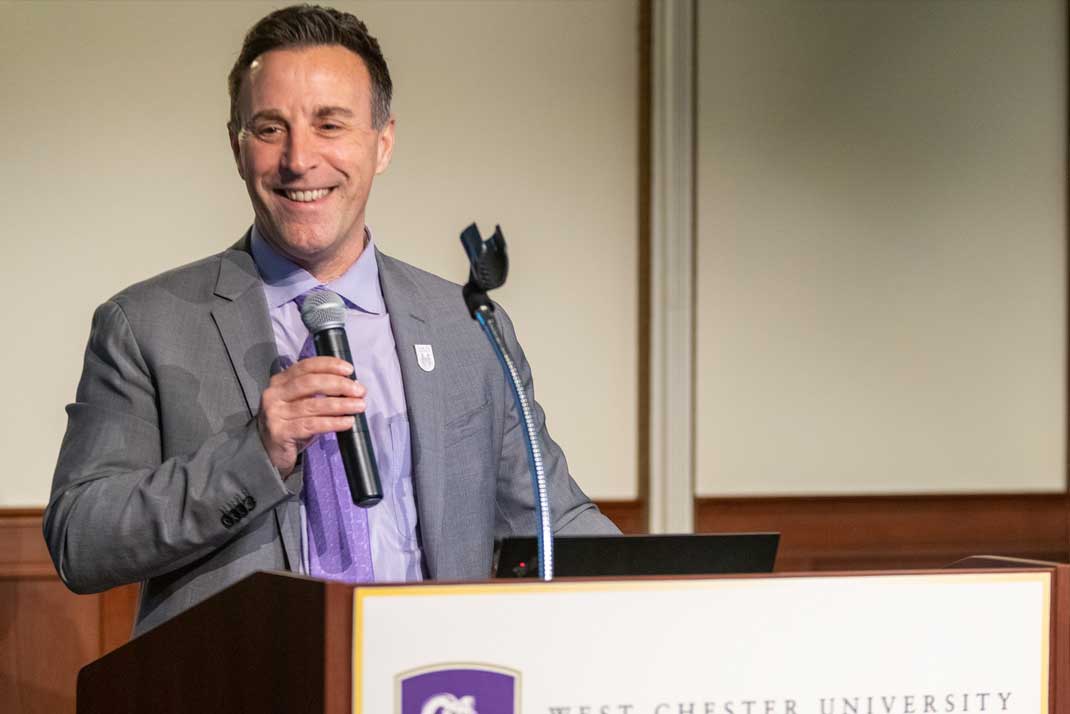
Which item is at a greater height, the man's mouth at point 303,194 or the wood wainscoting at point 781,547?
the man's mouth at point 303,194

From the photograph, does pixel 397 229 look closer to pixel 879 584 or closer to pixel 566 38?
pixel 566 38

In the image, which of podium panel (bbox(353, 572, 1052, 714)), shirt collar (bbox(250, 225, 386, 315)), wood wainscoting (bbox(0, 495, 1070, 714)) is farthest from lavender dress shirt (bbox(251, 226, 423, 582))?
wood wainscoting (bbox(0, 495, 1070, 714))

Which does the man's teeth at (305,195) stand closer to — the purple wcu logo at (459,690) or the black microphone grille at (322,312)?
the black microphone grille at (322,312)

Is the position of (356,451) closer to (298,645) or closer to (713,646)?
(298,645)

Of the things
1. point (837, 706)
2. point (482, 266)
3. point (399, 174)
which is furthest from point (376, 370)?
point (399, 174)

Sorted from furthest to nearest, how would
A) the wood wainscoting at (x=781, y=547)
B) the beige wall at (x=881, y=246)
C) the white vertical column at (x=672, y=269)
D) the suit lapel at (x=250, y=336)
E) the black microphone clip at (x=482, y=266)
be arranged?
the beige wall at (x=881, y=246)
the white vertical column at (x=672, y=269)
the wood wainscoting at (x=781, y=547)
the suit lapel at (x=250, y=336)
the black microphone clip at (x=482, y=266)

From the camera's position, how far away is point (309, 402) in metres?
1.42

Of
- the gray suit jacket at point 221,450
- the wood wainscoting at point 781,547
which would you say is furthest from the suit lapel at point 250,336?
the wood wainscoting at point 781,547

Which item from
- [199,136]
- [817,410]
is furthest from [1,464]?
[817,410]

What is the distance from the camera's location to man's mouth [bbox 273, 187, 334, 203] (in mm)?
1867

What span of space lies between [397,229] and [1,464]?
125 centimetres

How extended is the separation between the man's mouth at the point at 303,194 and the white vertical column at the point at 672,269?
2.04 meters

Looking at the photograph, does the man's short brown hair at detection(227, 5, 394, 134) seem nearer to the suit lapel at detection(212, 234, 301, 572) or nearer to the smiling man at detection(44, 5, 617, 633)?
the smiling man at detection(44, 5, 617, 633)

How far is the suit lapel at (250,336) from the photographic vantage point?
1755mm
